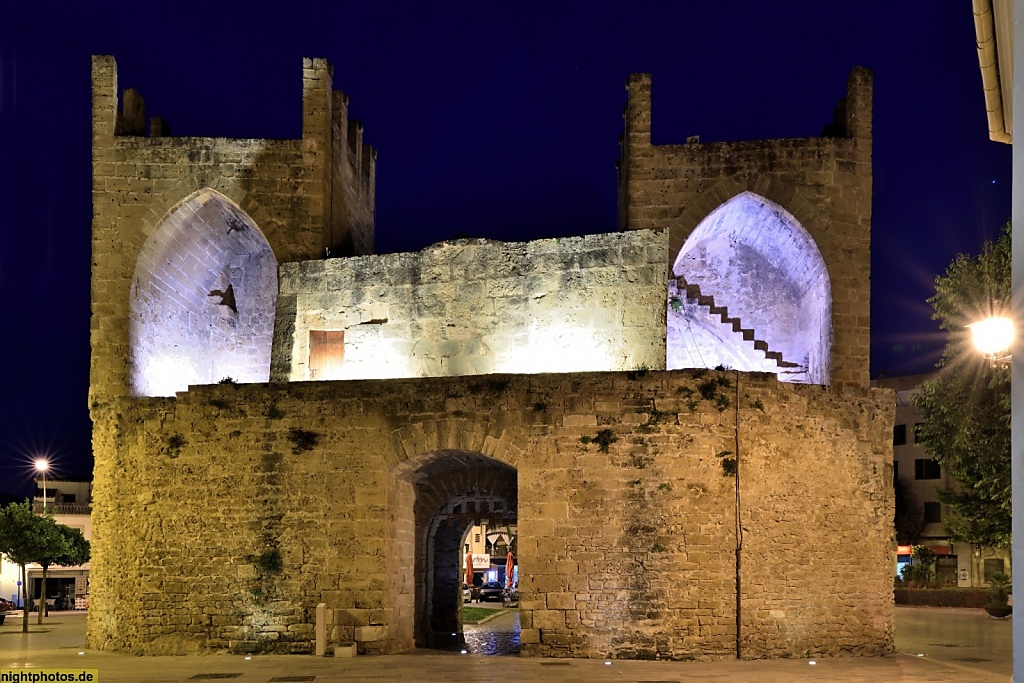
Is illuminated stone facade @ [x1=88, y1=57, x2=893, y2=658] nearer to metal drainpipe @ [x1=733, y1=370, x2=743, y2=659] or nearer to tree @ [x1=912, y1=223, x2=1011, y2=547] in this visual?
metal drainpipe @ [x1=733, y1=370, x2=743, y2=659]

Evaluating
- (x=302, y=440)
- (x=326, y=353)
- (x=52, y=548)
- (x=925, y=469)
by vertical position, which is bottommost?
(x=52, y=548)

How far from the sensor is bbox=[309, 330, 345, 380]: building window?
15.8 metres

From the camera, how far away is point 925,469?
3709 centimetres

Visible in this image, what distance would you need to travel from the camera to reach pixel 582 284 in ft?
47.9

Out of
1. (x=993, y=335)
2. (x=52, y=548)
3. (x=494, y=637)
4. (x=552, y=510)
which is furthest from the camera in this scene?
(x=52, y=548)

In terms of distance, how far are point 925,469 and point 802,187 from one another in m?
25.2

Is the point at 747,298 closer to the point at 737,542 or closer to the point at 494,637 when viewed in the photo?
the point at 737,542

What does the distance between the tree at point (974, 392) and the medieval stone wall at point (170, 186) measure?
9.77m

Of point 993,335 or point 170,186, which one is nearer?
point 993,335

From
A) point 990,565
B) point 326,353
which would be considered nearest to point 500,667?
point 326,353

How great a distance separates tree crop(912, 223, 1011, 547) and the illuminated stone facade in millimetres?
1011

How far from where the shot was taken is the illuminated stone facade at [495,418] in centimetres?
1285

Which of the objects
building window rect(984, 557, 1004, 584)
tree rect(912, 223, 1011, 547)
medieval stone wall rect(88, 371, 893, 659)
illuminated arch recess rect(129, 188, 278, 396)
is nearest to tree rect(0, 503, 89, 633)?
illuminated arch recess rect(129, 188, 278, 396)

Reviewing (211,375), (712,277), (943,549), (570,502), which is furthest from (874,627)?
(943,549)
